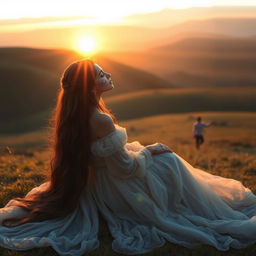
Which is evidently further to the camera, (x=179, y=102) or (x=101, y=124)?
(x=179, y=102)

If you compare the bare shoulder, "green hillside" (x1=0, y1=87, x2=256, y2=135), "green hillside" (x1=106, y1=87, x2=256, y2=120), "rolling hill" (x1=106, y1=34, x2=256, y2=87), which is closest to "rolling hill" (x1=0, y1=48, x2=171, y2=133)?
"green hillside" (x1=0, y1=87, x2=256, y2=135)

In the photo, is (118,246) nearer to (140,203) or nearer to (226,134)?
(140,203)

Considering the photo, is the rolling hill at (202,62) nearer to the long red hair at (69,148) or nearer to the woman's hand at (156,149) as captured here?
the woman's hand at (156,149)

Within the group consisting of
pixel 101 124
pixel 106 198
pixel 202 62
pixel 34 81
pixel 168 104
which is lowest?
pixel 202 62

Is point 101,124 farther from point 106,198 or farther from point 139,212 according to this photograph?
point 139,212

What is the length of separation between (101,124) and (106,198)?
117 centimetres

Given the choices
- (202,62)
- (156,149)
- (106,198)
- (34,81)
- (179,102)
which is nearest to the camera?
(106,198)

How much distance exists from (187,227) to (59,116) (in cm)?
238

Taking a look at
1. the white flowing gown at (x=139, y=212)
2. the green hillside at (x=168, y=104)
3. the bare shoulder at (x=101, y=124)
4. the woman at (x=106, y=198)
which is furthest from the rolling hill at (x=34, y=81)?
the bare shoulder at (x=101, y=124)

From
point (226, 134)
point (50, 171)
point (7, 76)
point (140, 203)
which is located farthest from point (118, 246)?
point (7, 76)

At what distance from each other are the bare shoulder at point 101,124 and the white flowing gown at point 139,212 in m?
0.10

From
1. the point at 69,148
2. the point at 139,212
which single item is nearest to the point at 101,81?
the point at 69,148

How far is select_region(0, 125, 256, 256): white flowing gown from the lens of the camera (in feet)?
19.4

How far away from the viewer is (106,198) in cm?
659
